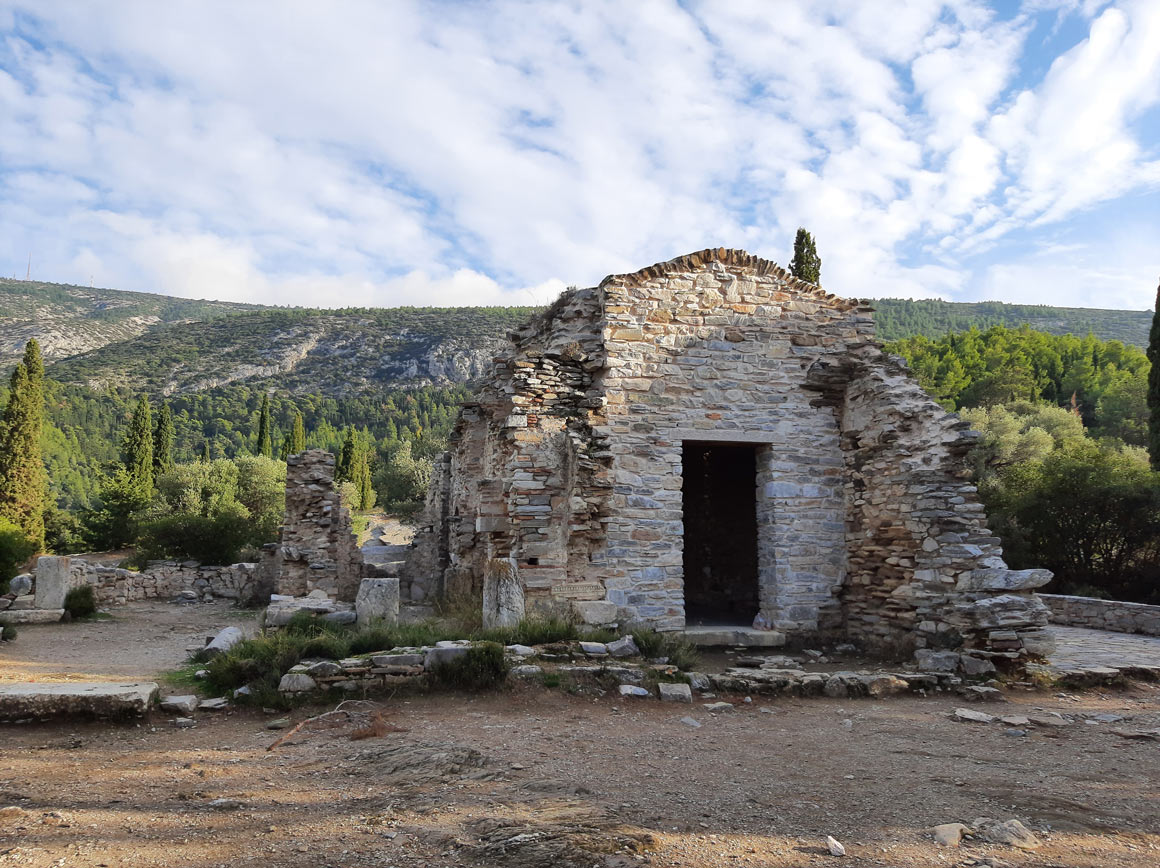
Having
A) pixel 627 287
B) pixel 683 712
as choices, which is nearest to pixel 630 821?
pixel 683 712

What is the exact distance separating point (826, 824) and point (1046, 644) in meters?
5.73

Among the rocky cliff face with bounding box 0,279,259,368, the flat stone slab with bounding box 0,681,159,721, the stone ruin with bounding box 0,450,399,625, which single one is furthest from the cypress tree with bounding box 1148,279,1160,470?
the rocky cliff face with bounding box 0,279,259,368

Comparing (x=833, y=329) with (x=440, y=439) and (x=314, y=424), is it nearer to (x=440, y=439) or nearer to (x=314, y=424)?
(x=440, y=439)

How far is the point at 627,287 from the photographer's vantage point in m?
10.2

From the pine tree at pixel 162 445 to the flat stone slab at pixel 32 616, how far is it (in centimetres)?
2252

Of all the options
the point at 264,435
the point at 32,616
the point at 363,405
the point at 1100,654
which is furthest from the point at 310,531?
the point at 363,405

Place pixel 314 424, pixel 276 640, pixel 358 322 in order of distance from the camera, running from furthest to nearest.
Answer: pixel 358 322 < pixel 314 424 < pixel 276 640

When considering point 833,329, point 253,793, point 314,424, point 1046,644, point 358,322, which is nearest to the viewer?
point 253,793

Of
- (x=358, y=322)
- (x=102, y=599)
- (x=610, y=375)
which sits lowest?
(x=102, y=599)

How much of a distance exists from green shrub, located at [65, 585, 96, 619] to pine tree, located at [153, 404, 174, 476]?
71.9ft

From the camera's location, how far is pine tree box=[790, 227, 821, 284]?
24156mm

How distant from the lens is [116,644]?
11000 mm

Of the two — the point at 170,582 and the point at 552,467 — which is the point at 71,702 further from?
the point at 170,582

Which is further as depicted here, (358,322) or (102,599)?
(358,322)
